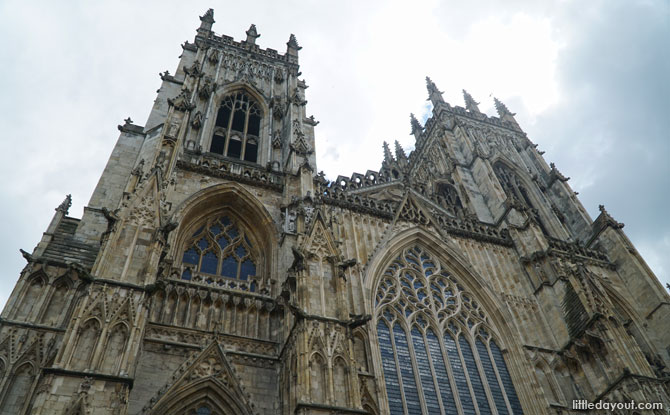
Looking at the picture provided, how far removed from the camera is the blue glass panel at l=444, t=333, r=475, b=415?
13005 mm

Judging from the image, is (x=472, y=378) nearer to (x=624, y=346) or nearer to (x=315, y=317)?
(x=624, y=346)

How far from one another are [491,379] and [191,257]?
924 centimetres

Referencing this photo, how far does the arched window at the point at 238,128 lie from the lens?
62.6 feet

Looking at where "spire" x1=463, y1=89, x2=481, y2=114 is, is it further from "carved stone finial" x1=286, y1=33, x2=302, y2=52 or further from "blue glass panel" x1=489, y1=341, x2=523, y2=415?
"blue glass panel" x1=489, y1=341, x2=523, y2=415

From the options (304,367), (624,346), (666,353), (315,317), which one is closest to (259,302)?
(315,317)

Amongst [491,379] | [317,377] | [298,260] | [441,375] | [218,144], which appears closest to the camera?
[317,377]

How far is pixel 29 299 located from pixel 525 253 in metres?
15.5

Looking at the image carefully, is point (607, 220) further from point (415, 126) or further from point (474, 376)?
point (415, 126)

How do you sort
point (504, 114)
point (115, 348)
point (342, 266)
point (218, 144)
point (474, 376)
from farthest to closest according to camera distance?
point (504, 114) → point (218, 144) → point (474, 376) → point (342, 266) → point (115, 348)

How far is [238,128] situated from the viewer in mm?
20234

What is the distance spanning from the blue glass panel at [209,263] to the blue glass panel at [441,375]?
6.53 m

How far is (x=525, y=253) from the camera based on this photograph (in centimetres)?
1792

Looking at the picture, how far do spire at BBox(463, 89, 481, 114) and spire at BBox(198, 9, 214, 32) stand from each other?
17238 mm

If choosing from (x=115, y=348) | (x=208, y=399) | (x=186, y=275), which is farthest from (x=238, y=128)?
(x=115, y=348)
